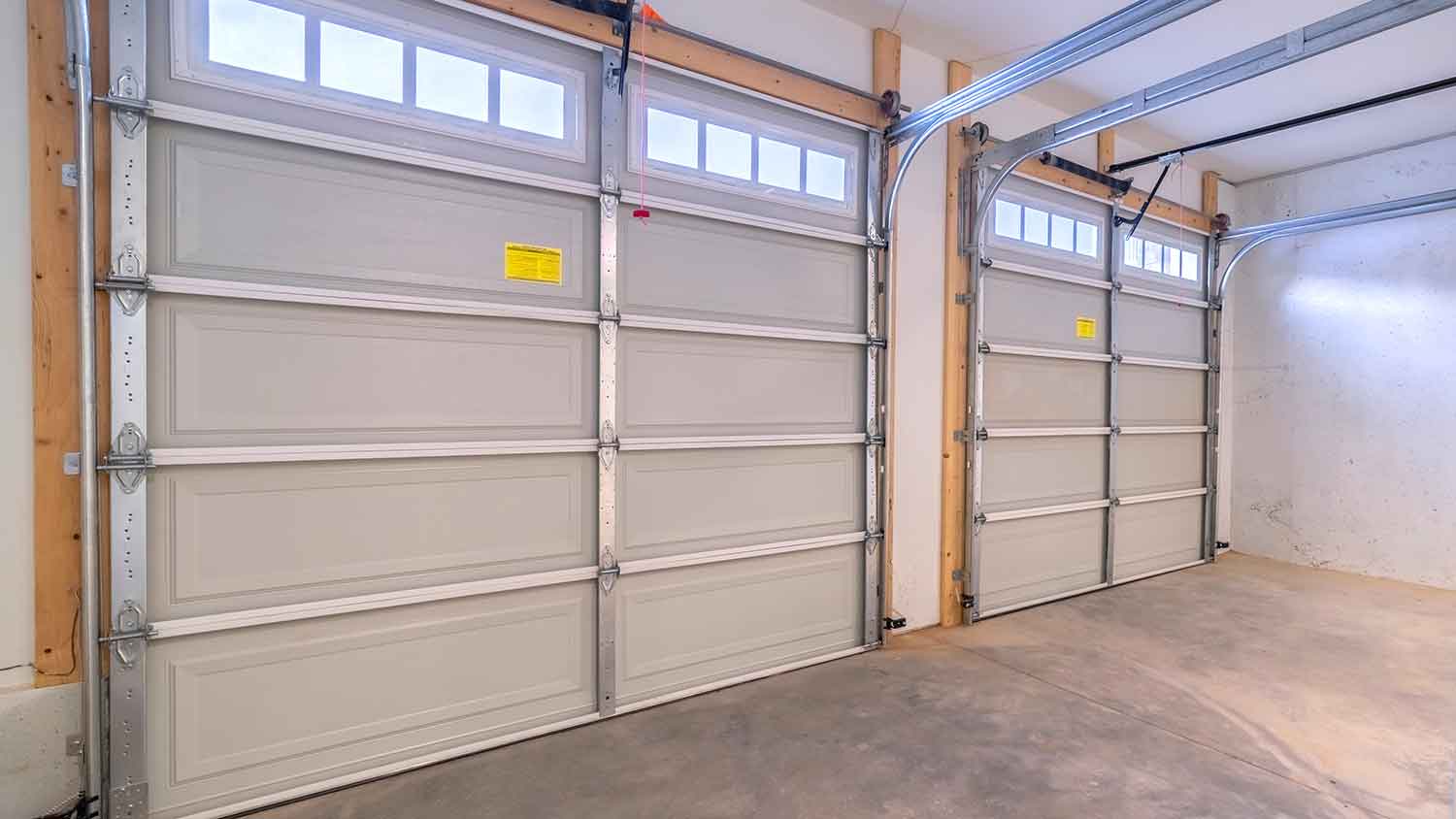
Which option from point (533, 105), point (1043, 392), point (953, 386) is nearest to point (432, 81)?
point (533, 105)

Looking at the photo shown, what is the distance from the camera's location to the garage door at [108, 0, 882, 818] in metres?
1.88

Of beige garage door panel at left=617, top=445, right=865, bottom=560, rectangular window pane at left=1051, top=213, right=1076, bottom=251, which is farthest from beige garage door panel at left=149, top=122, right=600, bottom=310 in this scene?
rectangular window pane at left=1051, top=213, right=1076, bottom=251

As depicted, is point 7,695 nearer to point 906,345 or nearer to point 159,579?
point 159,579

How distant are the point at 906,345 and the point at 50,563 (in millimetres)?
3363

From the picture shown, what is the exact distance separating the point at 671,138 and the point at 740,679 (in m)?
2.35

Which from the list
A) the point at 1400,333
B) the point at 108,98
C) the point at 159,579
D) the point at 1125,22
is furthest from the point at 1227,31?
the point at 159,579

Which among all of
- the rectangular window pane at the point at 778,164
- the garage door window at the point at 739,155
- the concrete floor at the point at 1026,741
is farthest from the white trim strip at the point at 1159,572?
the rectangular window pane at the point at 778,164

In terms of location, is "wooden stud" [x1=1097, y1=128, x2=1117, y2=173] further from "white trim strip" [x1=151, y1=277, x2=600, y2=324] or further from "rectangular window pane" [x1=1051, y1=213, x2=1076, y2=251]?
"white trim strip" [x1=151, y1=277, x2=600, y2=324]

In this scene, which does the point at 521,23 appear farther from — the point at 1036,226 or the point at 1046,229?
the point at 1046,229

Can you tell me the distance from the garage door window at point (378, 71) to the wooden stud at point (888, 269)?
5.15ft

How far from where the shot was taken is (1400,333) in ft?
15.1

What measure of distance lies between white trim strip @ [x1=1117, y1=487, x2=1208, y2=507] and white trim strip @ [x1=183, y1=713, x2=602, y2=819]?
3935 mm

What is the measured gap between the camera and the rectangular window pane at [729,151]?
2.76m

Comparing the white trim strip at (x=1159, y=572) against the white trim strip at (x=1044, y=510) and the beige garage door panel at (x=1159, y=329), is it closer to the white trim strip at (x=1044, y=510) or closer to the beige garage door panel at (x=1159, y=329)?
the white trim strip at (x=1044, y=510)
